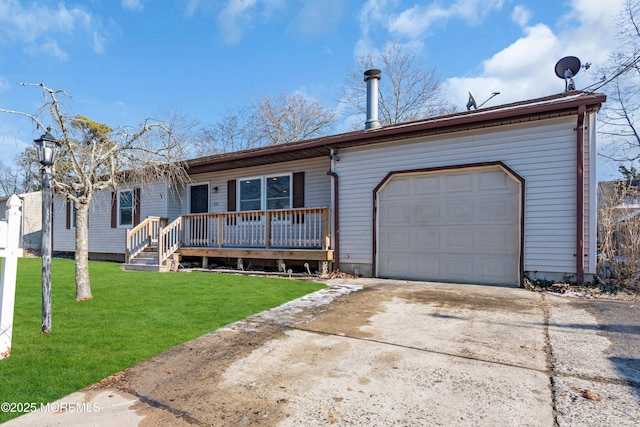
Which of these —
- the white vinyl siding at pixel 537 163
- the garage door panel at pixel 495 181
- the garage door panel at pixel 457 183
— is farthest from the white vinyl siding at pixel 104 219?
the garage door panel at pixel 495 181

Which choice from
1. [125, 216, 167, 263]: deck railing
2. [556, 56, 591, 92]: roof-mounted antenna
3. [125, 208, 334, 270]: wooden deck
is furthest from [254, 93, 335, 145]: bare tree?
[556, 56, 591, 92]: roof-mounted antenna

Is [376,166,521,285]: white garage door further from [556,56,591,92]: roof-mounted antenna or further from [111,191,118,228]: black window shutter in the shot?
[111,191,118,228]: black window shutter

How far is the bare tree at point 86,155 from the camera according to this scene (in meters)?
5.37

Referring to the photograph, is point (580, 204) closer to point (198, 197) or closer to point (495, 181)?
point (495, 181)

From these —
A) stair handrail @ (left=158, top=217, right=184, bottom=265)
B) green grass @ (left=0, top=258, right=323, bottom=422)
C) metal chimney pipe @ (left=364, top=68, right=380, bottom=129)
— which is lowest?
green grass @ (left=0, top=258, right=323, bottom=422)

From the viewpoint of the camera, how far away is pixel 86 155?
5910 millimetres

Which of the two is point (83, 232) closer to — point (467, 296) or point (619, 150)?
point (467, 296)

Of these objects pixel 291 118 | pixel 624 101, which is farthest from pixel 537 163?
pixel 291 118

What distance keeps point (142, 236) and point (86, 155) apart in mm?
5871

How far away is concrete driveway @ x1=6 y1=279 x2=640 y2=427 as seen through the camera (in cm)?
230

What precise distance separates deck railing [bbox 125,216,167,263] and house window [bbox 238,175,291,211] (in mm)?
2846

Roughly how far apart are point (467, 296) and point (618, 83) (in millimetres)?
13380

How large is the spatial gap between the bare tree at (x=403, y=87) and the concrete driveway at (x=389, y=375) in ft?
60.1

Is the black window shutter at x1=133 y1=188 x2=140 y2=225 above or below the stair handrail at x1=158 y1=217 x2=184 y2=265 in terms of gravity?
above
